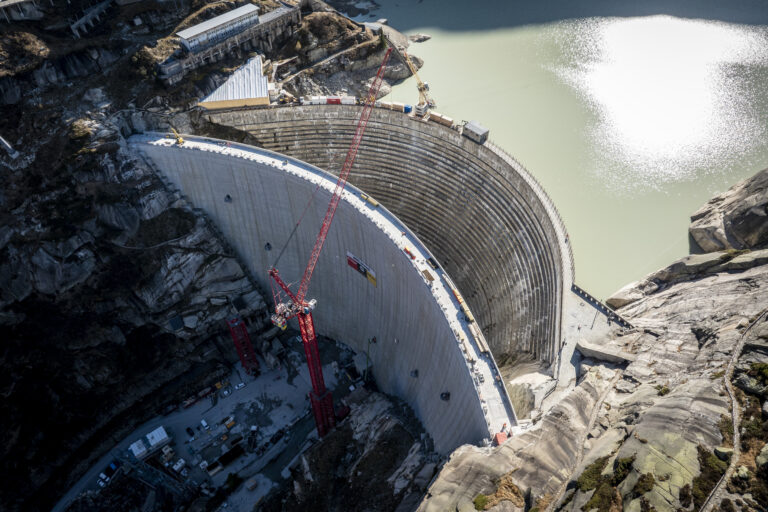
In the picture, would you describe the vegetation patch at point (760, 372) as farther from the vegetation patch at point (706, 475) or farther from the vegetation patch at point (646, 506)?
the vegetation patch at point (646, 506)

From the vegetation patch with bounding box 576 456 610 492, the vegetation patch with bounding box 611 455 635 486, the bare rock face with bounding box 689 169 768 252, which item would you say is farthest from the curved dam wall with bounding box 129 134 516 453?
the bare rock face with bounding box 689 169 768 252

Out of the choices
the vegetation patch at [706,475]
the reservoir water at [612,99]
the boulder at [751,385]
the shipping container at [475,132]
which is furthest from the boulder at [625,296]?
the vegetation patch at [706,475]

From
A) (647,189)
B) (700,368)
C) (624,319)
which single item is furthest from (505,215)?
(700,368)

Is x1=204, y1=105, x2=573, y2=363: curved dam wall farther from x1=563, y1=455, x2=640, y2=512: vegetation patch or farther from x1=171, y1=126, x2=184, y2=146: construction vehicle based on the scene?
x1=563, y1=455, x2=640, y2=512: vegetation patch

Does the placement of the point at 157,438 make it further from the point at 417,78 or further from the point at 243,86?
the point at 417,78

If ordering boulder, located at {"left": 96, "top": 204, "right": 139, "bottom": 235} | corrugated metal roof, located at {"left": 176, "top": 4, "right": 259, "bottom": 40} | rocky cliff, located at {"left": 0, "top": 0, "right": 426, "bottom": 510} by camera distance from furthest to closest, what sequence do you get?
corrugated metal roof, located at {"left": 176, "top": 4, "right": 259, "bottom": 40} < boulder, located at {"left": 96, "top": 204, "right": 139, "bottom": 235} < rocky cliff, located at {"left": 0, "top": 0, "right": 426, "bottom": 510}

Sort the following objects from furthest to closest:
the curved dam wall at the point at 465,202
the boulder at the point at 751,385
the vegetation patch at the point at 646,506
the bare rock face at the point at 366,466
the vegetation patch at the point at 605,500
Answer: the curved dam wall at the point at 465,202 < the bare rock face at the point at 366,466 < the boulder at the point at 751,385 < the vegetation patch at the point at 605,500 < the vegetation patch at the point at 646,506
